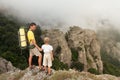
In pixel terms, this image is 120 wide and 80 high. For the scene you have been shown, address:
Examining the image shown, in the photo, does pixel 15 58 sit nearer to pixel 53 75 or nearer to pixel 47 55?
pixel 47 55

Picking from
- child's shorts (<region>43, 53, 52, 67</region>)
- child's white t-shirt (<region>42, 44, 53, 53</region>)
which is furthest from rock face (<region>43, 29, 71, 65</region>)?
child's white t-shirt (<region>42, 44, 53, 53</region>)

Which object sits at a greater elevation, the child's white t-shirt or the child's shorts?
the child's white t-shirt

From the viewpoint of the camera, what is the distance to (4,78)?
31094mm

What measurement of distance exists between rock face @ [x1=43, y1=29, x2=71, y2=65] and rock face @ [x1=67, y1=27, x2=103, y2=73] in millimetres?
6881

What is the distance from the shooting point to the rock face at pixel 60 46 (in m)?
156

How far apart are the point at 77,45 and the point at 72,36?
4.33 m

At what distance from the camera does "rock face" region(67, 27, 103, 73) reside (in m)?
166

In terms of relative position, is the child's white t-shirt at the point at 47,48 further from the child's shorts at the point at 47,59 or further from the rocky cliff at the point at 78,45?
the rocky cliff at the point at 78,45

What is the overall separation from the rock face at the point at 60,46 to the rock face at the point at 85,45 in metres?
6.88

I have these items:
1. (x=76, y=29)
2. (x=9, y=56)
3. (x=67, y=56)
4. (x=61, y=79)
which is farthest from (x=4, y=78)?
(x=76, y=29)

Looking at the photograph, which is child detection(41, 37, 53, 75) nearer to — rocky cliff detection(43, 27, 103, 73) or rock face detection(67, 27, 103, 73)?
rocky cliff detection(43, 27, 103, 73)

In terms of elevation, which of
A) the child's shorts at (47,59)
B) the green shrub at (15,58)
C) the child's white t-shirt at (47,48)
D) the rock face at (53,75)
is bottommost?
the green shrub at (15,58)

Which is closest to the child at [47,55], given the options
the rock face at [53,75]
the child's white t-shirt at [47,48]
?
the child's white t-shirt at [47,48]

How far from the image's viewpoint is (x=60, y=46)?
516ft
